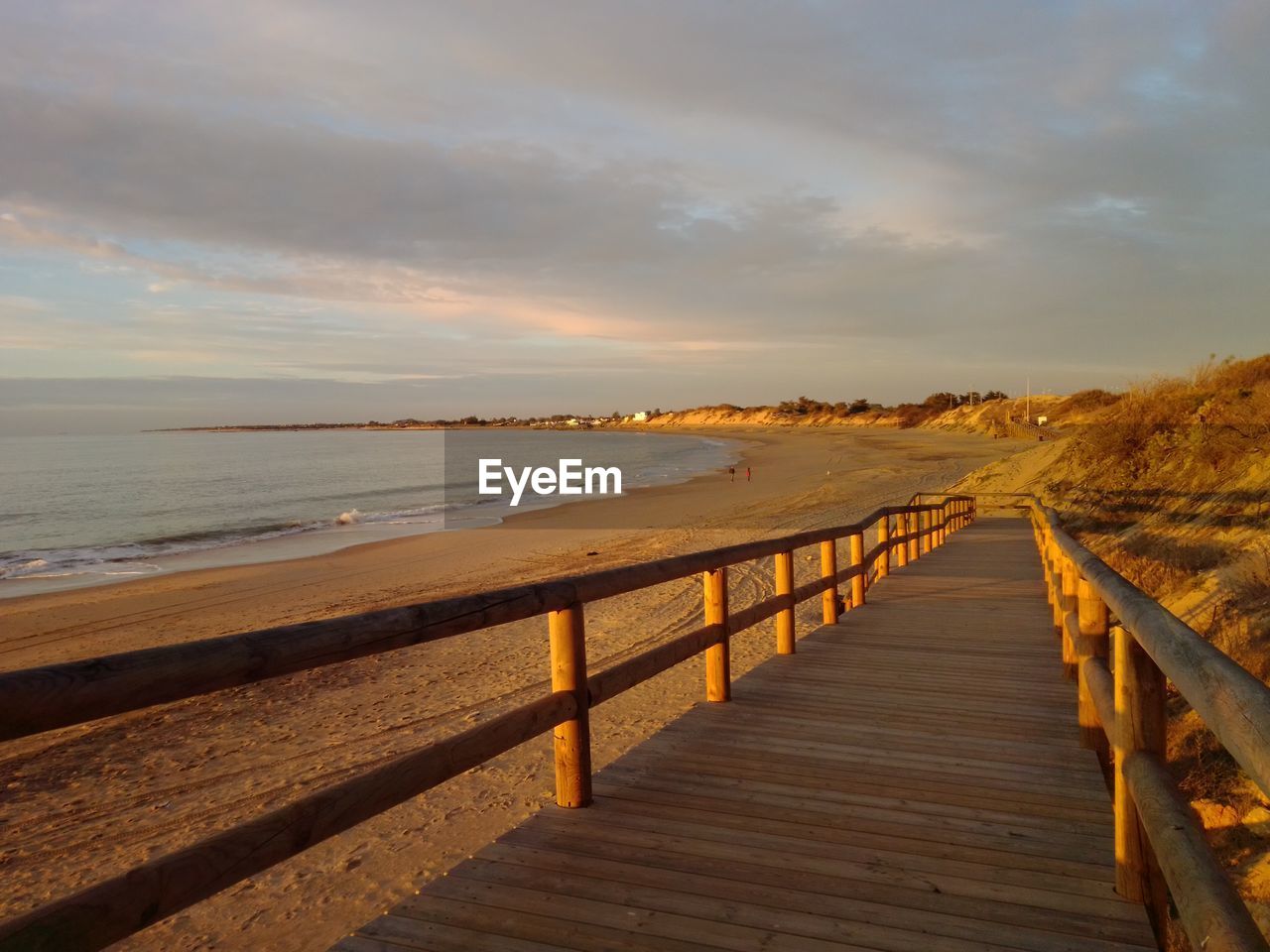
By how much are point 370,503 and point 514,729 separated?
3377 cm

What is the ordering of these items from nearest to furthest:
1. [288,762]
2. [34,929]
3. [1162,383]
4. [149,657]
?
[34,929] → [149,657] → [288,762] → [1162,383]

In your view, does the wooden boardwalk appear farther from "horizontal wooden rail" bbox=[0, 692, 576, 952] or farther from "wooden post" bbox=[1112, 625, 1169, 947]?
"horizontal wooden rail" bbox=[0, 692, 576, 952]

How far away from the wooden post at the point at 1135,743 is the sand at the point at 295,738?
12.1 feet

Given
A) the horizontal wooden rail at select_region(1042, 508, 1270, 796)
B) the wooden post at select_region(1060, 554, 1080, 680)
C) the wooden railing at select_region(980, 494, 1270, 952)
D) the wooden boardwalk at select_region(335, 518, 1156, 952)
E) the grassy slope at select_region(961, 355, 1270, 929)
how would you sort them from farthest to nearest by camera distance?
the grassy slope at select_region(961, 355, 1270, 929), the wooden post at select_region(1060, 554, 1080, 680), the wooden boardwalk at select_region(335, 518, 1156, 952), the wooden railing at select_region(980, 494, 1270, 952), the horizontal wooden rail at select_region(1042, 508, 1270, 796)

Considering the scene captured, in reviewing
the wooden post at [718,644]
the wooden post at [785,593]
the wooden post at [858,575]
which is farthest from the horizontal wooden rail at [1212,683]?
the wooden post at [858,575]

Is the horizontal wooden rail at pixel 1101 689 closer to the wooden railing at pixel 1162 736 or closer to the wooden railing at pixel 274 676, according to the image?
the wooden railing at pixel 1162 736

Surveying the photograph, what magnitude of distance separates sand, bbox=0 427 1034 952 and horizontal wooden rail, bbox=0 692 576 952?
93.6 inches

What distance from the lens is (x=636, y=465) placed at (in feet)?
202

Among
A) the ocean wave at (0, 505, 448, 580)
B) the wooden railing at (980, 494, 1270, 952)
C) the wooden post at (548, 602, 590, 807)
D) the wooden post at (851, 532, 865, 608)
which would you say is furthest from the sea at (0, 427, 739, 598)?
the wooden railing at (980, 494, 1270, 952)

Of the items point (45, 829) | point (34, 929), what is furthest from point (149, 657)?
point (45, 829)

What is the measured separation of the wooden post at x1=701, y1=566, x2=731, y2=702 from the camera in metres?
5.20

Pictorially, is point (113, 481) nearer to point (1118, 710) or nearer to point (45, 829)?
point (45, 829)

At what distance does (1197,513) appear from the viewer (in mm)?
12453

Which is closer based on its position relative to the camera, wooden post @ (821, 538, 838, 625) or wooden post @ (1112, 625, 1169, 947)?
wooden post @ (1112, 625, 1169, 947)
